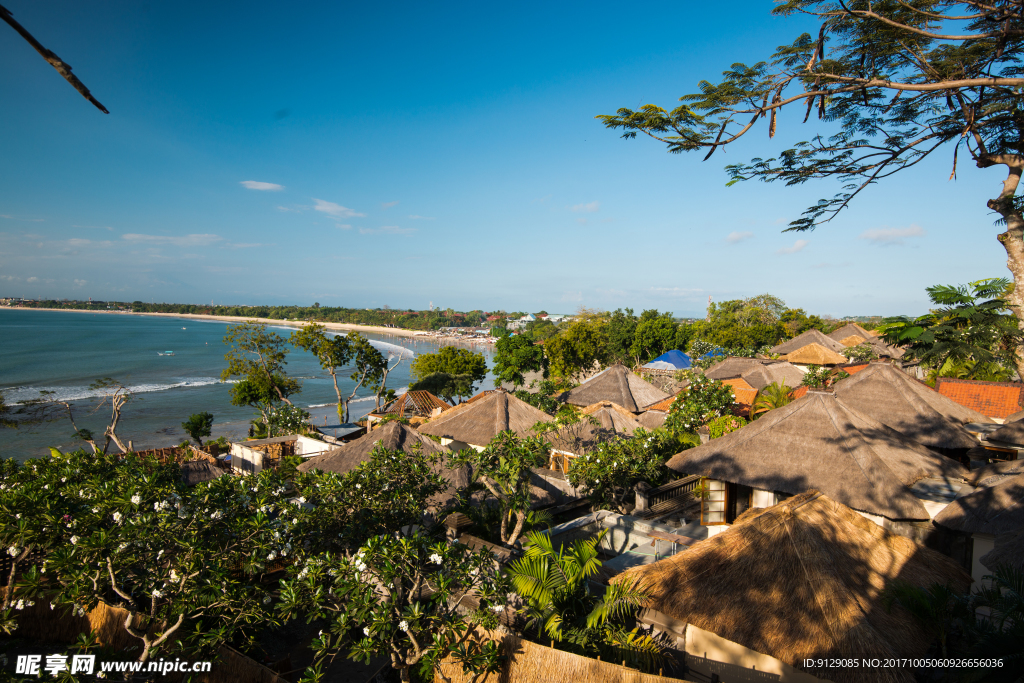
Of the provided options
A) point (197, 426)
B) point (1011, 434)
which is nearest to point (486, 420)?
point (1011, 434)

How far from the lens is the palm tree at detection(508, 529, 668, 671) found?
5312 millimetres

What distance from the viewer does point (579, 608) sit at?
226 inches

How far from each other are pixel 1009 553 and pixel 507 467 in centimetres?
559

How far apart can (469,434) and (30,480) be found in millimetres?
8747

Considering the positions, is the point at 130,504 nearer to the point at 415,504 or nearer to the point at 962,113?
the point at 415,504

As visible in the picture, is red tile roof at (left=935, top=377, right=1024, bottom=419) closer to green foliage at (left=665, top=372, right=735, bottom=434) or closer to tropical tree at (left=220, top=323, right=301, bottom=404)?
green foliage at (left=665, top=372, right=735, bottom=434)

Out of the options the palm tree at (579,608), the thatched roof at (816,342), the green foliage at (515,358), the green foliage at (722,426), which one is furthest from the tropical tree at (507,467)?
the thatched roof at (816,342)

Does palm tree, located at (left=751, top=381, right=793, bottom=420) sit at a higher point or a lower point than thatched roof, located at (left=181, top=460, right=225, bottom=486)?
higher

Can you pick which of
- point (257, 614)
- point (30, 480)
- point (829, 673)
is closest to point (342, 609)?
point (257, 614)

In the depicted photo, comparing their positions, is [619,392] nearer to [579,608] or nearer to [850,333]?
[579,608]

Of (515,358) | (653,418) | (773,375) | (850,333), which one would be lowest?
(653,418)

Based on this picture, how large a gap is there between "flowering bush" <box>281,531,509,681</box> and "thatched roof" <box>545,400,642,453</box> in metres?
7.49

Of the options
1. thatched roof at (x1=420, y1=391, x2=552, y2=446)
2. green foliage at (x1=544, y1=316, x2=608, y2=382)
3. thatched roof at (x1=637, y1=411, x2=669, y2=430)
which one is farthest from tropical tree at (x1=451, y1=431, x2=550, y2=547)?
green foliage at (x1=544, y1=316, x2=608, y2=382)

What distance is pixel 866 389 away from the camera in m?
12.5
